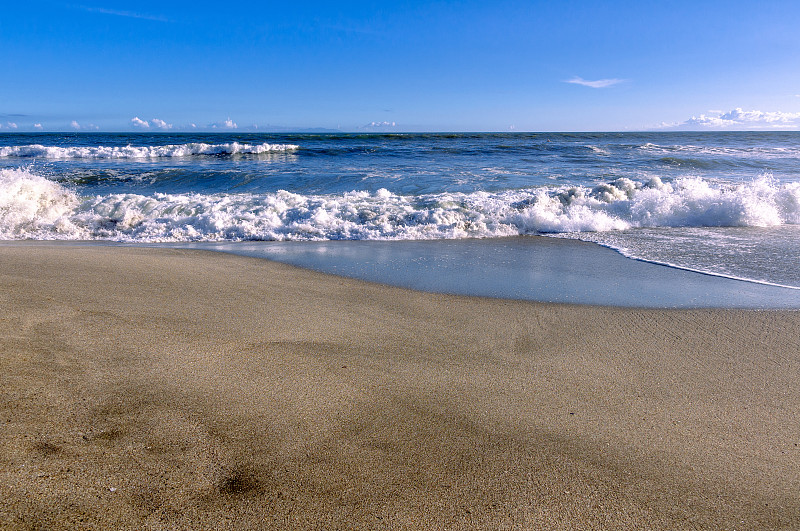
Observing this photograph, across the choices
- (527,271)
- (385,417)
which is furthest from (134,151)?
(385,417)

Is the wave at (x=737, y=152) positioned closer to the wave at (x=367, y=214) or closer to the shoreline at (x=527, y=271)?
the wave at (x=367, y=214)

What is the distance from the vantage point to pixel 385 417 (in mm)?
2525

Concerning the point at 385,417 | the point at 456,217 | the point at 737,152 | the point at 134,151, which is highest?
the point at 737,152

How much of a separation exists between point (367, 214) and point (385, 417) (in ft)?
24.1

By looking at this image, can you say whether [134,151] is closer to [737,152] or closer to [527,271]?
[527,271]

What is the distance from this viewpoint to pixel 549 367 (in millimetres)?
3227

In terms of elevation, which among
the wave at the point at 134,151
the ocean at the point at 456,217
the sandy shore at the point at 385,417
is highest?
the wave at the point at 134,151

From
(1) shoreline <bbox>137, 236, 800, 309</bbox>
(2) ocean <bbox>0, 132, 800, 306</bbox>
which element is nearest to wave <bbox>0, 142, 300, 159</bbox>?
(2) ocean <bbox>0, 132, 800, 306</bbox>

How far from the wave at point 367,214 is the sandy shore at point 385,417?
4688 millimetres

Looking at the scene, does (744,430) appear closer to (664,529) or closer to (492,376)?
(664,529)

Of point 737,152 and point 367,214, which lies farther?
point 737,152

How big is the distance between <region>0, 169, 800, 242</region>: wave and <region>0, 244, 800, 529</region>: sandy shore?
4.69 m

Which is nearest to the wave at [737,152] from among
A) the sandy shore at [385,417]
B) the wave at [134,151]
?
the wave at [134,151]

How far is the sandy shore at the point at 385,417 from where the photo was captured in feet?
6.16
